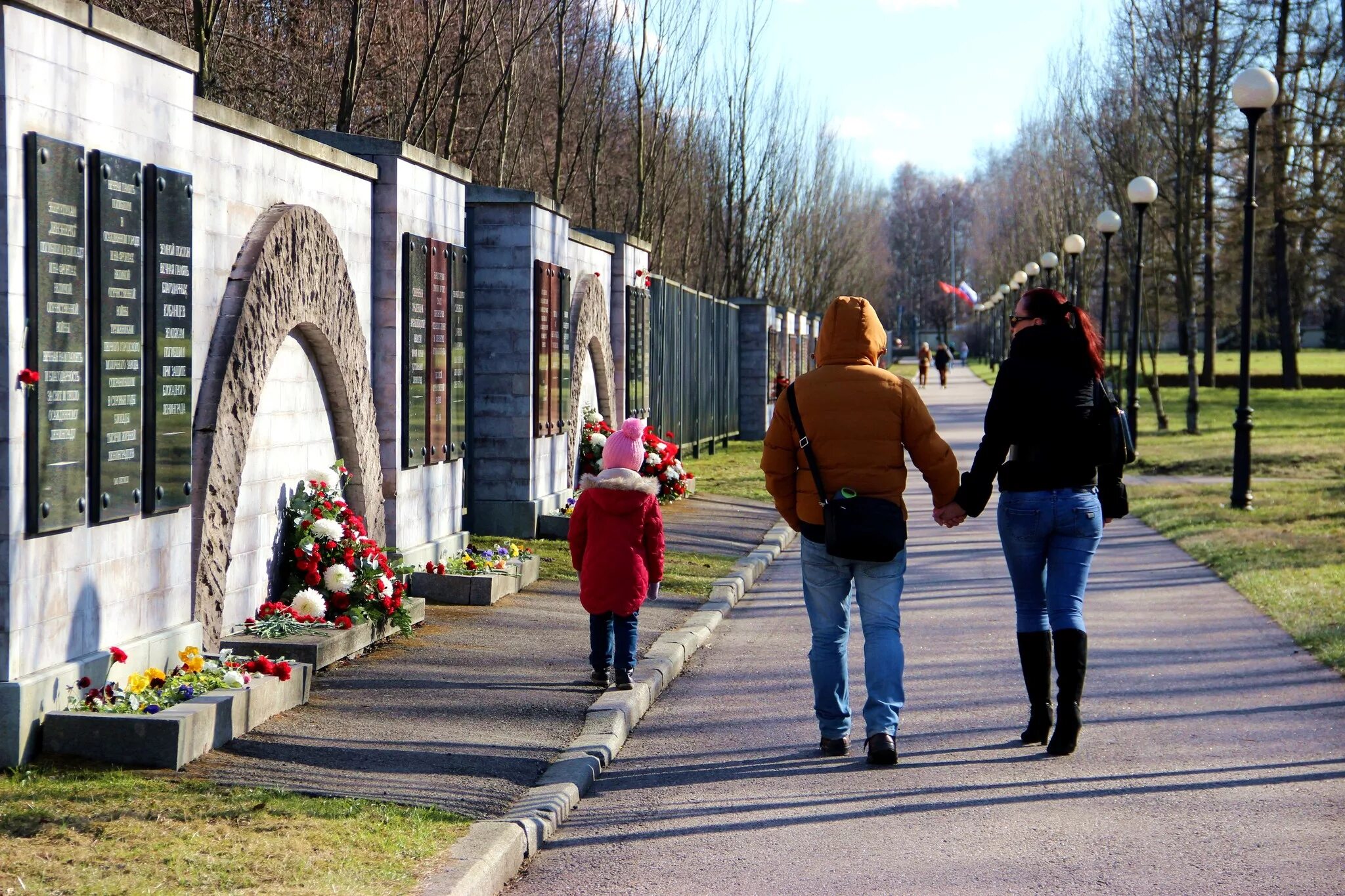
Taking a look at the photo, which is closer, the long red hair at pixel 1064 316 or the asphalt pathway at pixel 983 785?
the asphalt pathway at pixel 983 785

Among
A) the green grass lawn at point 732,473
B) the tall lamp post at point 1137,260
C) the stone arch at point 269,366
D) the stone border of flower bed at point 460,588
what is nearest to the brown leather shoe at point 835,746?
the stone arch at point 269,366

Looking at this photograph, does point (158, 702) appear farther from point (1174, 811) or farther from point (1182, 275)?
point (1182, 275)

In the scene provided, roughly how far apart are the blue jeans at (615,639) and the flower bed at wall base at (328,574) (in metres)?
1.42

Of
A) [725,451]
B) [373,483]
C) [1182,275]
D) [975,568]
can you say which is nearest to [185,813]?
[373,483]

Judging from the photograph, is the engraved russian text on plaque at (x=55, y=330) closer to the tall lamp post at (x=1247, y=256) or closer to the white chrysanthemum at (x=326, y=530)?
the white chrysanthemum at (x=326, y=530)

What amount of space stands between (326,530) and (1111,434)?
4.35 m

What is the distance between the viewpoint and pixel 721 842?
17.7ft

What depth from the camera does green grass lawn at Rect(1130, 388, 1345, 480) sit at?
23.5m

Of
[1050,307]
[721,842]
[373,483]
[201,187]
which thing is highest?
[201,187]

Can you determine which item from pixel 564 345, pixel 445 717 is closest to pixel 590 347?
pixel 564 345

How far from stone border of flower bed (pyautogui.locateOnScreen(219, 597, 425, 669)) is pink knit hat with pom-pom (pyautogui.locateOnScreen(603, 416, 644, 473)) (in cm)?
166

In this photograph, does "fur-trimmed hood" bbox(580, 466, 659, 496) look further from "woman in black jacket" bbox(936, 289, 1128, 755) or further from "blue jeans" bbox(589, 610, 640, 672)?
"woman in black jacket" bbox(936, 289, 1128, 755)

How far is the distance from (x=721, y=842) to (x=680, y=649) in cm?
365

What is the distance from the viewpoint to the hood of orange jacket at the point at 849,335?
664 cm
